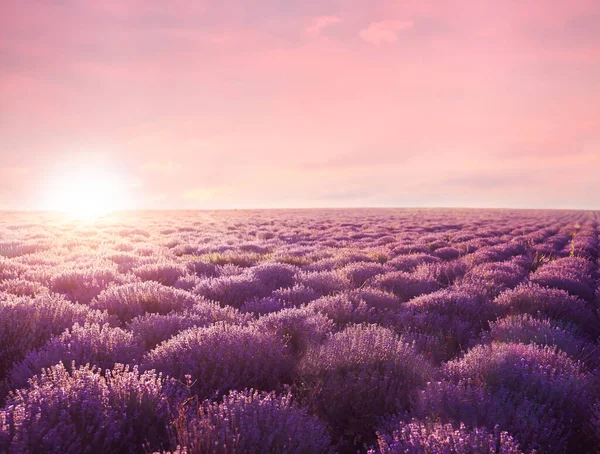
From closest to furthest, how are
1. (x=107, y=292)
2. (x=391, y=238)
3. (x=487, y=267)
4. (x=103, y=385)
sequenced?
(x=103, y=385), (x=107, y=292), (x=487, y=267), (x=391, y=238)

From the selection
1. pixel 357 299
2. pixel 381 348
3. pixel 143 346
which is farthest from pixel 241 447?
pixel 357 299

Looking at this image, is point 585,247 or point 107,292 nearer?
point 107,292

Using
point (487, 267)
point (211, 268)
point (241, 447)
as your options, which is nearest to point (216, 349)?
point (241, 447)

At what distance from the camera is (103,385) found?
7.38 ft

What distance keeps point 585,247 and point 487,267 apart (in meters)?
6.74

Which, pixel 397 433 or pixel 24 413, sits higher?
pixel 24 413

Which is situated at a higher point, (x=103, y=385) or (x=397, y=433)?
(x=103, y=385)

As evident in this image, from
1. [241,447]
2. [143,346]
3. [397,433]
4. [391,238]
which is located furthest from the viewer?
[391,238]

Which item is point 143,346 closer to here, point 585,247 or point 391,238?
point 391,238

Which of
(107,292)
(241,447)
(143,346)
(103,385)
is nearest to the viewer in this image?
(241,447)

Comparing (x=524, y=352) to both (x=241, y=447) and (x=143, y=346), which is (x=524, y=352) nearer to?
(x=241, y=447)

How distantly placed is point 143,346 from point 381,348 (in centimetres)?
198

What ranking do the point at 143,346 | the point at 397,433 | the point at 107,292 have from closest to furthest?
1. the point at 397,433
2. the point at 143,346
3. the point at 107,292

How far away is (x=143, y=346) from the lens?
3322 mm
